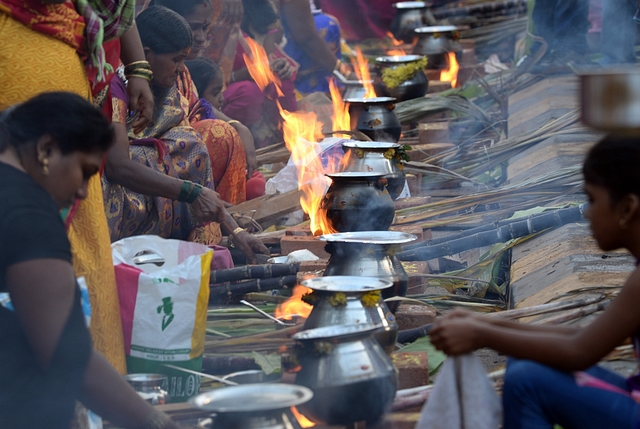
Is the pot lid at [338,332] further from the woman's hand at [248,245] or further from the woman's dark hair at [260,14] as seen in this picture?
the woman's dark hair at [260,14]

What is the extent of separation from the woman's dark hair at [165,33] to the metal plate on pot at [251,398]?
8.07ft

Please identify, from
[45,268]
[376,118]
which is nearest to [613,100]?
[45,268]

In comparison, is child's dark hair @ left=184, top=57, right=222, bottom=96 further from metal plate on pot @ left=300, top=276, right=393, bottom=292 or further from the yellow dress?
metal plate on pot @ left=300, top=276, right=393, bottom=292

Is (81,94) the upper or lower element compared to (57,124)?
lower

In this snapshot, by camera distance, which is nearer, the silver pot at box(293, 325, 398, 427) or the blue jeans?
the blue jeans

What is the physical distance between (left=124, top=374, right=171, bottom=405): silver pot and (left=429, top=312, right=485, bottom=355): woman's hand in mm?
1027

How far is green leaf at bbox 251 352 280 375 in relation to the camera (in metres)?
3.04

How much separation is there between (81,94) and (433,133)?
457 cm

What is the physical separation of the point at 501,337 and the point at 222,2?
473 cm

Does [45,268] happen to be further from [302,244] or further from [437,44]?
[437,44]

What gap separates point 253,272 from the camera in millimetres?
3777

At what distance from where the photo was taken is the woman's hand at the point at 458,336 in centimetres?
213

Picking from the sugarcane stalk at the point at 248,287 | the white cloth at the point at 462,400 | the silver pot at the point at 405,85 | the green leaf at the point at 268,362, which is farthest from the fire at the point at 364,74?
the white cloth at the point at 462,400

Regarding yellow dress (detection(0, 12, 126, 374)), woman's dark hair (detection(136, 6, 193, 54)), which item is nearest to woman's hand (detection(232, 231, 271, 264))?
woman's dark hair (detection(136, 6, 193, 54))
